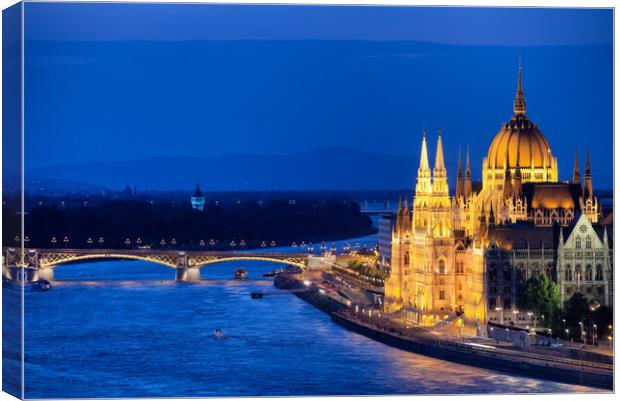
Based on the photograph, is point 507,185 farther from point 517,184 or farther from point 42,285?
point 42,285

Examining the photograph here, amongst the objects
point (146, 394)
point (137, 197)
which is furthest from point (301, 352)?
point (137, 197)

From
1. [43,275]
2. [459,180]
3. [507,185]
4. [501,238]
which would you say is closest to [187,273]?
[43,275]

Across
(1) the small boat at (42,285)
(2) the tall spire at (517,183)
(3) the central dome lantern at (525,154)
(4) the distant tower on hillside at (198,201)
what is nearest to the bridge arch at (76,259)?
(1) the small boat at (42,285)

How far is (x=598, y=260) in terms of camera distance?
32.3 m

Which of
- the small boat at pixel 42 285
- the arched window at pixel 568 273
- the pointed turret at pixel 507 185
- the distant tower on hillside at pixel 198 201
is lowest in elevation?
Result: the small boat at pixel 42 285

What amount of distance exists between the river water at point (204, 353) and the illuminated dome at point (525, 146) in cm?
452

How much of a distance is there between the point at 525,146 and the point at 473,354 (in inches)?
354

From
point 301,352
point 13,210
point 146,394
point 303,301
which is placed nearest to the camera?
point 13,210

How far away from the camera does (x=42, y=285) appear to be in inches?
1663

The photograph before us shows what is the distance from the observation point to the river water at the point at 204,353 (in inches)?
1084

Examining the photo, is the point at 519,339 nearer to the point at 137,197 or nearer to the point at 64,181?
the point at 64,181

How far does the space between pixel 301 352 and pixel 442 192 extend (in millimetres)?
4850

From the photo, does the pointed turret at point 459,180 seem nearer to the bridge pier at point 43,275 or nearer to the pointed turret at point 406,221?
the pointed turret at point 406,221

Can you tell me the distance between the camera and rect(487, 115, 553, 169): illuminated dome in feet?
125
